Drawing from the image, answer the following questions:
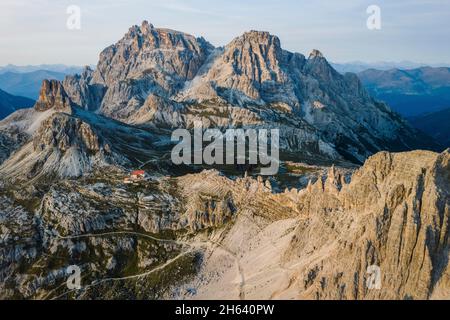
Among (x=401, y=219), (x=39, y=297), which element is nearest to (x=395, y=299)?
(x=401, y=219)

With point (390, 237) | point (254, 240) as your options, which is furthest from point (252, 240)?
point (390, 237)

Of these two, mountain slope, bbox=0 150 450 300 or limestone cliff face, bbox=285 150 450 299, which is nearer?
limestone cliff face, bbox=285 150 450 299

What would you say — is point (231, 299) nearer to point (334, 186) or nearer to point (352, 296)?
point (352, 296)

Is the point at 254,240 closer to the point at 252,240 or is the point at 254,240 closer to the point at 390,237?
the point at 252,240

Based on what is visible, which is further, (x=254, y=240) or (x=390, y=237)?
(x=254, y=240)

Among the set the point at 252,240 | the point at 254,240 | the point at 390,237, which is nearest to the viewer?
the point at 390,237

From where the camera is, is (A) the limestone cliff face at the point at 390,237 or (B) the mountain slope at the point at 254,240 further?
(B) the mountain slope at the point at 254,240

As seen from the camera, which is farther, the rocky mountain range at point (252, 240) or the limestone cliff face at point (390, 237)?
the rocky mountain range at point (252, 240)

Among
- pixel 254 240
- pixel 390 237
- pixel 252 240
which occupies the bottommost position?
pixel 252 240
